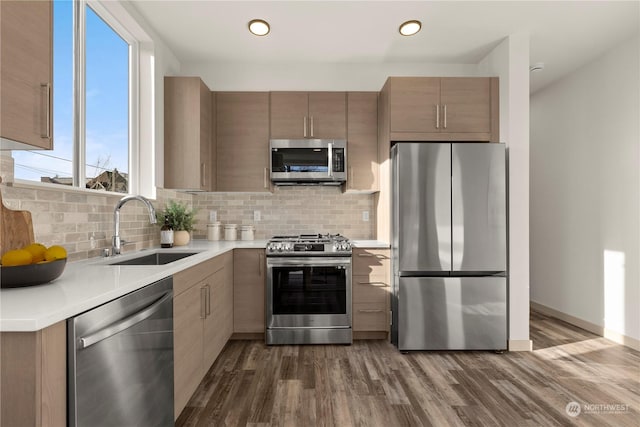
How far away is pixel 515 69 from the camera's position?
9.87 feet

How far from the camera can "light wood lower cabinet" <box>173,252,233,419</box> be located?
5.97 ft

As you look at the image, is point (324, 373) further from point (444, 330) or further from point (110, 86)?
point (110, 86)

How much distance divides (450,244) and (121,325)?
246 centimetres

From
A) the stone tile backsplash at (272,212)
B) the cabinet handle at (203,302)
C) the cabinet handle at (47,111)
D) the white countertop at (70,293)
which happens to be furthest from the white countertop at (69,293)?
the stone tile backsplash at (272,212)

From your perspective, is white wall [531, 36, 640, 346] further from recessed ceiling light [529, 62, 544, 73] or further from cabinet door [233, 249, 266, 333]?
cabinet door [233, 249, 266, 333]

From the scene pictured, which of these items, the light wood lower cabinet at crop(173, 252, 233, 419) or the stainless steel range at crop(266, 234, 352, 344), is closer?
the light wood lower cabinet at crop(173, 252, 233, 419)

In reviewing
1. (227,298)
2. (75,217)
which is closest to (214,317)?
(227,298)

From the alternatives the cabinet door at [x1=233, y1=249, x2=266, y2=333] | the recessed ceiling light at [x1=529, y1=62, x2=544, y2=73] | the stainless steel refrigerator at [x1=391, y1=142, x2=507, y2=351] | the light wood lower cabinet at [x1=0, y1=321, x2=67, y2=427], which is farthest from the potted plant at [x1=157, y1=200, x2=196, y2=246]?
the recessed ceiling light at [x1=529, y1=62, x2=544, y2=73]

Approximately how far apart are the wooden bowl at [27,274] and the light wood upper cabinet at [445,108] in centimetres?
263

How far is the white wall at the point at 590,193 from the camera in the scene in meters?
3.08

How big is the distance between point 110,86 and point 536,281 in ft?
15.9

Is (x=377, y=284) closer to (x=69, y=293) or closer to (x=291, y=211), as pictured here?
(x=291, y=211)

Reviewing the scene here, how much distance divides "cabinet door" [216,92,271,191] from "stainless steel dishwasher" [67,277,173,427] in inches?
74.9

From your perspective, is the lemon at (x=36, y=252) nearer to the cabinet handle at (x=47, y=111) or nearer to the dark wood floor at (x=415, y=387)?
the cabinet handle at (x=47, y=111)
